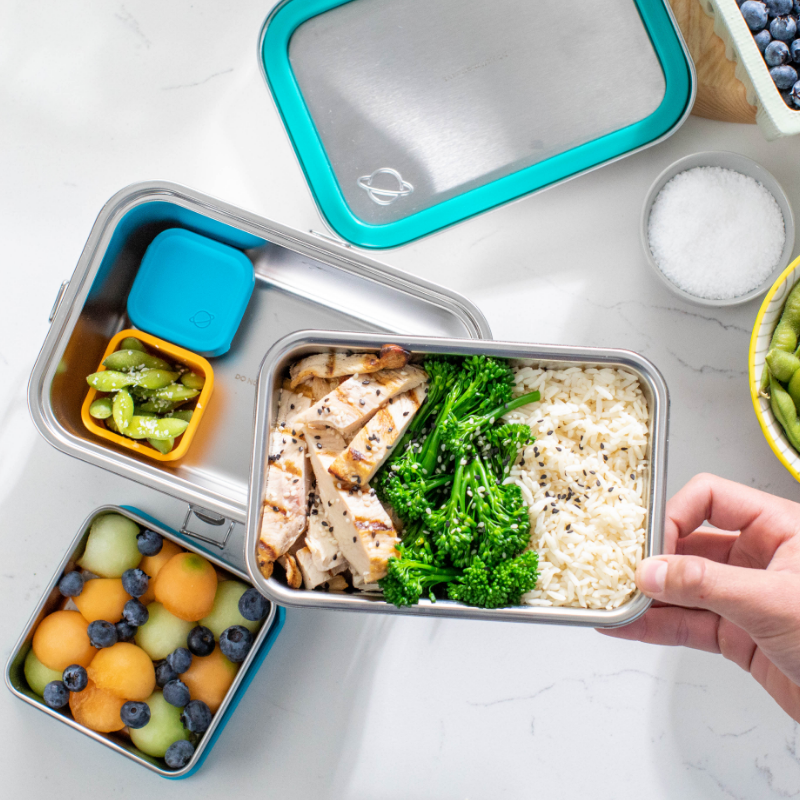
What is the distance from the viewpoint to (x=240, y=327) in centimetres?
215

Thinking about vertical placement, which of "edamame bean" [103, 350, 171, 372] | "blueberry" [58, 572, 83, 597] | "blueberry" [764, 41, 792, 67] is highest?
"blueberry" [764, 41, 792, 67]

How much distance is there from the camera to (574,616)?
1.41 m

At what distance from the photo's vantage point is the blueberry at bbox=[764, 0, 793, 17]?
1716mm

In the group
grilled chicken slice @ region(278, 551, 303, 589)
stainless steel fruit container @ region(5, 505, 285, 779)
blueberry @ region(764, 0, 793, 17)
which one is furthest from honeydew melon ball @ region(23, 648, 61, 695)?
blueberry @ region(764, 0, 793, 17)

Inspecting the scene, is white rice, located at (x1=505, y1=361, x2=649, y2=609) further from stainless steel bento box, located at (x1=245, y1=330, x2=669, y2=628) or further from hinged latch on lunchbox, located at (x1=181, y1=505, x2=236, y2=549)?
hinged latch on lunchbox, located at (x1=181, y1=505, x2=236, y2=549)

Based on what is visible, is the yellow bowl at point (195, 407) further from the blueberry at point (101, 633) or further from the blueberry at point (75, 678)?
the blueberry at point (75, 678)

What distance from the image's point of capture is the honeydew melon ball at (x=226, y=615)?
1964 mm

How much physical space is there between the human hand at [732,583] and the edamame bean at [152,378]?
1.37 metres

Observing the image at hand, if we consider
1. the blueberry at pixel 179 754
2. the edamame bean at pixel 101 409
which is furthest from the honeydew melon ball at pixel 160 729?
the edamame bean at pixel 101 409

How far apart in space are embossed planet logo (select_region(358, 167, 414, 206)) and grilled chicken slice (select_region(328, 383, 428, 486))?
680 millimetres

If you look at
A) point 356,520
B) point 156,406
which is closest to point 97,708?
point 156,406

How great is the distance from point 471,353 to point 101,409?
1.11m

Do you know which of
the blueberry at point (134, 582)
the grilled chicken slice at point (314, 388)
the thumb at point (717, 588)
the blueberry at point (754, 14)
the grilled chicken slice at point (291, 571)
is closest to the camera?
the thumb at point (717, 588)

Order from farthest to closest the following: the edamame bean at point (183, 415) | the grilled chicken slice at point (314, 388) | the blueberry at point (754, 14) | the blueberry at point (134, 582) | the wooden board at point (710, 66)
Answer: the edamame bean at point (183, 415)
the blueberry at point (134, 582)
the wooden board at point (710, 66)
the blueberry at point (754, 14)
the grilled chicken slice at point (314, 388)
